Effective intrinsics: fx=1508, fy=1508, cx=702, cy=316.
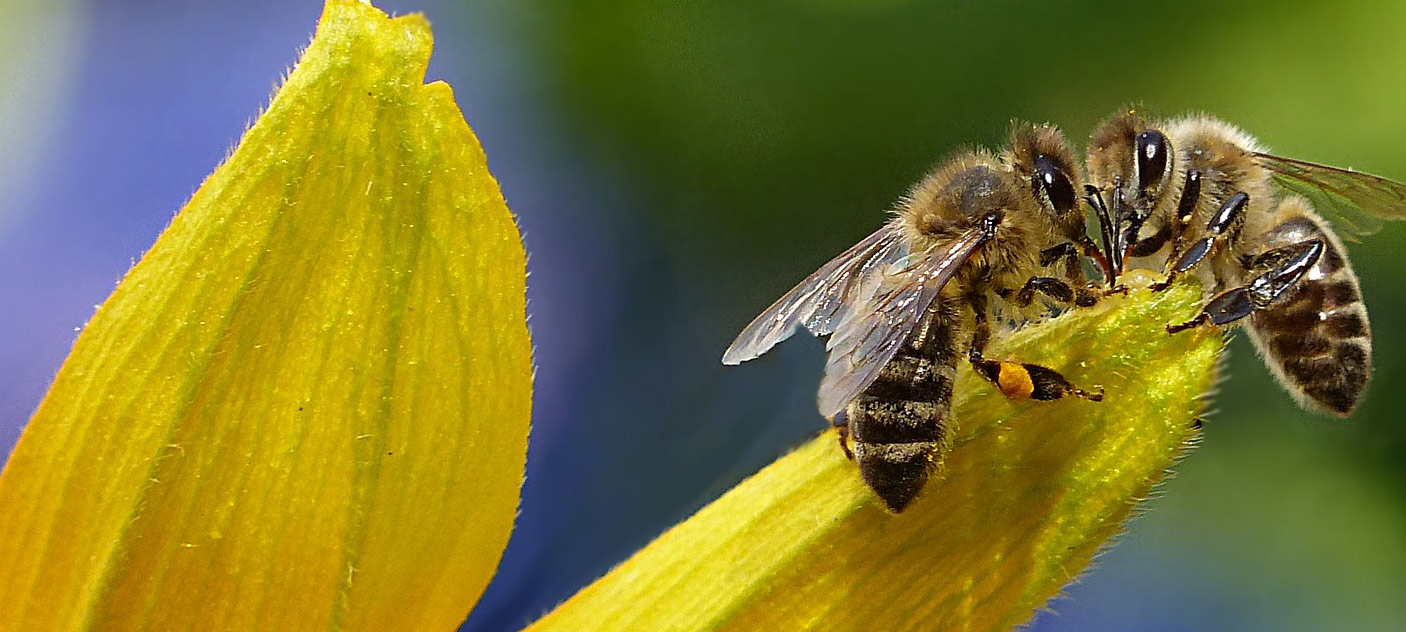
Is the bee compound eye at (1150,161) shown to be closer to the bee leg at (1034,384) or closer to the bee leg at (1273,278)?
the bee leg at (1273,278)

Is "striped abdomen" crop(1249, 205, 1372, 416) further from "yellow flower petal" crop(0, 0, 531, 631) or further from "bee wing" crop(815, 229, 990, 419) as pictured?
"yellow flower petal" crop(0, 0, 531, 631)

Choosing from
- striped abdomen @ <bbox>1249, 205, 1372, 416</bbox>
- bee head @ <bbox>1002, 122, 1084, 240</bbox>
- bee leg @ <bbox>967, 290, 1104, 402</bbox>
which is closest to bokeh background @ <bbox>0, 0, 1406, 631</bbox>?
bee head @ <bbox>1002, 122, 1084, 240</bbox>

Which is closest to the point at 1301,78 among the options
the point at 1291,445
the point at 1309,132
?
the point at 1309,132

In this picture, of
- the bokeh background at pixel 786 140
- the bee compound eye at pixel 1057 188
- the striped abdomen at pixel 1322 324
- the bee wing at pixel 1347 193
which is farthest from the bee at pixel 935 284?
the bokeh background at pixel 786 140

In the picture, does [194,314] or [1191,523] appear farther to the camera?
[1191,523]

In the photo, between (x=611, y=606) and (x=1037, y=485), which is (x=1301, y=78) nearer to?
(x=1037, y=485)

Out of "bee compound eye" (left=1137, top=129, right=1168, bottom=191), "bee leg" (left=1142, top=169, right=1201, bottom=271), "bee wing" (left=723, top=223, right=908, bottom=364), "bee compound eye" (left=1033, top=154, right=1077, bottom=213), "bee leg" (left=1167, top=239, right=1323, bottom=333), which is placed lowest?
"bee leg" (left=1167, top=239, right=1323, bottom=333)
